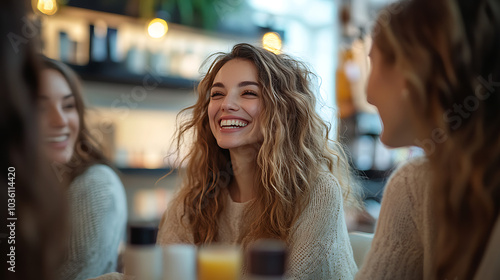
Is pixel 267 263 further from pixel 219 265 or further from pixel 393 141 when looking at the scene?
pixel 393 141

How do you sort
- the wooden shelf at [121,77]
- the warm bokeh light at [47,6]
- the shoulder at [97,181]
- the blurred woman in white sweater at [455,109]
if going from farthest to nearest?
the wooden shelf at [121,77] → the warm bokeh light at [47,6] → the shoulder at [97,181] → the blurred woman in white sweater at [455,109]

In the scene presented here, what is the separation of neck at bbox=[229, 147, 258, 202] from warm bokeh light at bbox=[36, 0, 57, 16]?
5.33ft

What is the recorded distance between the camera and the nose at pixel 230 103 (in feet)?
4.89

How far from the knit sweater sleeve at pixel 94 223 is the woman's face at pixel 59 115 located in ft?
0.44

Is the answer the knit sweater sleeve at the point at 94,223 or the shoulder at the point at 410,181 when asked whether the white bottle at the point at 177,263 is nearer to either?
the shoulder at the point at 410,181

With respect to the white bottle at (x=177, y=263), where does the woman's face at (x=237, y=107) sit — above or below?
above

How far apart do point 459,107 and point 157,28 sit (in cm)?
264

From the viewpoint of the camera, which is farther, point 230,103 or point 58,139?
point 58,139

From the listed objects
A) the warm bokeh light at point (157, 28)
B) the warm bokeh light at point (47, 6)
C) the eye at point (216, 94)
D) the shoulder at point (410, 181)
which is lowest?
the shoulder at point (410, 181)

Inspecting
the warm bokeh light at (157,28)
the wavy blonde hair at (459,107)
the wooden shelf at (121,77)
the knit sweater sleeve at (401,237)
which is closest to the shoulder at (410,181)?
the knit sweater sleeve at (401,237)

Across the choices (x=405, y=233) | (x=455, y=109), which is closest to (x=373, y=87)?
(x=455, y=109)

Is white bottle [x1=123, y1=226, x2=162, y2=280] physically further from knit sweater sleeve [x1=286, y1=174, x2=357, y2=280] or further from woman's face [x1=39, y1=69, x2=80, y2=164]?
woman's face [x1=39, y1=69, x2=80, y2=164]

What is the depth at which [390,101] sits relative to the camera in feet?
3.41

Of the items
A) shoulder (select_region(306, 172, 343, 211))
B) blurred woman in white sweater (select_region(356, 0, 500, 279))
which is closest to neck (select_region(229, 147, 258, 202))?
shoulder (select_region(306, 172, 343, 211))
